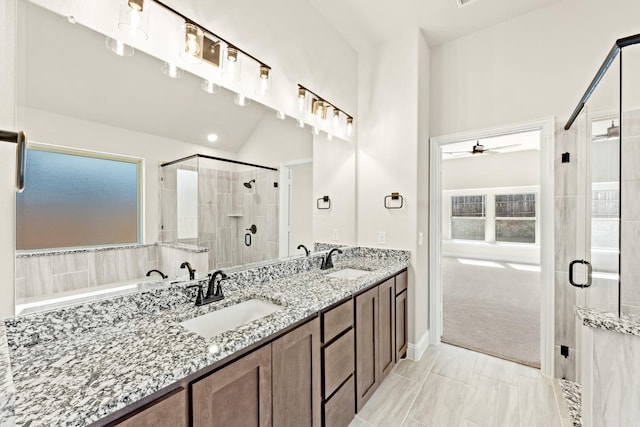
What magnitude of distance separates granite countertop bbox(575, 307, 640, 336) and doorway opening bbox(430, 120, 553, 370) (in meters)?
1.08

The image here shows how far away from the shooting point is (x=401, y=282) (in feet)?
8.34

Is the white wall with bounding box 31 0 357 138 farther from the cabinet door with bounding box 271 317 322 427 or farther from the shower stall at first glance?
the shower stall

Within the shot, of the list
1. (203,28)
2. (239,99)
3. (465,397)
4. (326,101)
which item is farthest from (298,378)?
(326,101)

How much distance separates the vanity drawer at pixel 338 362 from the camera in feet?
5.26

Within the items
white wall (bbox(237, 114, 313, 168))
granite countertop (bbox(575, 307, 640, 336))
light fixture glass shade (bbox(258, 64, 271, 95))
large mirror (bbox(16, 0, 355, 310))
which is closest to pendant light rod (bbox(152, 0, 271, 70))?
light fixture glass shade (bbox(258, 64, 271, 95))

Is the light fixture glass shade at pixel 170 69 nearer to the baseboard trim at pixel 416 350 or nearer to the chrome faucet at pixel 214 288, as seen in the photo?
the chrome faucet at pixel 214 288

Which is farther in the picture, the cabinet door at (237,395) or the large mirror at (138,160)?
the large mirror at (138,160)

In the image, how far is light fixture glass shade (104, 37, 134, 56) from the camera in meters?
1.25

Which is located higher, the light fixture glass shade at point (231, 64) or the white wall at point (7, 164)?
the light fixture glass shade at point (231, 64)

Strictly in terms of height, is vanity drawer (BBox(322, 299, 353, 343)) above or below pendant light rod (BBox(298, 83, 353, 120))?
below

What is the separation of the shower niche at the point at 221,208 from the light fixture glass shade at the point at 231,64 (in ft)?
1.76

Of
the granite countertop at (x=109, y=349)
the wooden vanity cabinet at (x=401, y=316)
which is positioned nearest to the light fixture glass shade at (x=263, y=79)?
the granite countertop at (x=109, y=349)

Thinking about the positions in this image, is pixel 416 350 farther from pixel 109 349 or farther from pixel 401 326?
pixel 109 349

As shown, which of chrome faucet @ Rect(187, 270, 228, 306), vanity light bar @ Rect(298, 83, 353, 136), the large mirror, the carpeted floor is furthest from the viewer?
the carpeted floor
